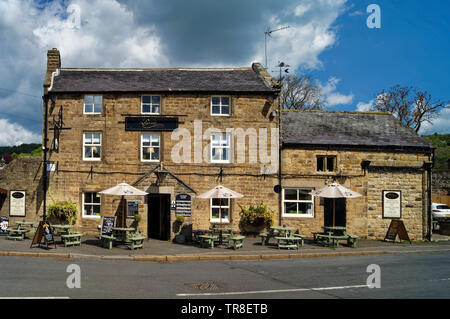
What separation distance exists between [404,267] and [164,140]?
39.8 ft

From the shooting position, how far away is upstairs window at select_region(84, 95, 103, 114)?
19719 millimetres

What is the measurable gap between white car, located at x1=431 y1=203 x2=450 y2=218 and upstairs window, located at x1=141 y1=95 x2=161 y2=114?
21355 millimetres

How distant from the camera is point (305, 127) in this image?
835 inches

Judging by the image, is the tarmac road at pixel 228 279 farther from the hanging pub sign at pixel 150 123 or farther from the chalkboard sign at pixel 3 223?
the hanging pub sign at pixel 150 123

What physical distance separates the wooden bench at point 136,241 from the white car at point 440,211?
72.3ft

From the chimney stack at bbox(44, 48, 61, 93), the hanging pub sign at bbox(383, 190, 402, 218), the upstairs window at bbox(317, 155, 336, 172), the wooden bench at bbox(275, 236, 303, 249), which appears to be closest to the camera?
the wooden bench at bbox(275, 236, 303, 249)

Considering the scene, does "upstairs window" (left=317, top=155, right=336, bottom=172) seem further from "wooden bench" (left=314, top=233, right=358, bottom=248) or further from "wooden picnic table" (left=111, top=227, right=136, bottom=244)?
"wooden picnic table" (left=111, top=227, right=136, bottom=244)

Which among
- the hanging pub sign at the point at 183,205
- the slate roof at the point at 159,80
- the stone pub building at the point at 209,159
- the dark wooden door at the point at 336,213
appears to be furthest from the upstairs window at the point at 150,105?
the dark wooden door at the point at 336,213

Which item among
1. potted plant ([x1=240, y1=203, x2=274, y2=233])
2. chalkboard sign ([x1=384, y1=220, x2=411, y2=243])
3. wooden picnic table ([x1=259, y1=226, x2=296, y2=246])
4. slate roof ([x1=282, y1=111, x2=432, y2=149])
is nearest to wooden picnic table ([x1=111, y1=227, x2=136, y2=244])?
potted plant ([x1=240, y1=203, x2=274, y2=233])

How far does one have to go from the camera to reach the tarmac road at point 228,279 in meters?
8.82

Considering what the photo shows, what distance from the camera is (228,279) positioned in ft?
35.1

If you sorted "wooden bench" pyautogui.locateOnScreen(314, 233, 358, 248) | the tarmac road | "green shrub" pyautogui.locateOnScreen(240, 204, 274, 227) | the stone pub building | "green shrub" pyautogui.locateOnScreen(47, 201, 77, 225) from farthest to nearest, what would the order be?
the stone pub building → "green shrub" pyautogui.locateOnScreen(240, 204, 274, 227) → "green shrub" pyautogui.locateOnScreen(47, 201, 77, 225) → "wooden bench" pyautogui.locateOnScreen(314, 233, 358, 248) → the tarmac road
